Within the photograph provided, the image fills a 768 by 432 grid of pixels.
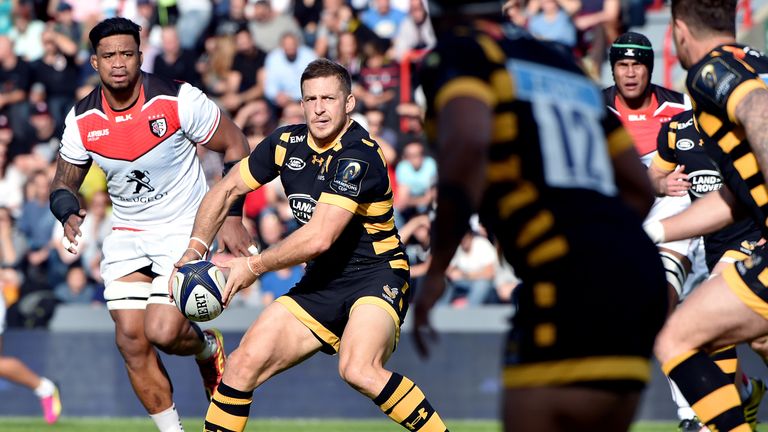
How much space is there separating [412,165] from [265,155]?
7.03m

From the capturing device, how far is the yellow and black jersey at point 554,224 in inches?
162

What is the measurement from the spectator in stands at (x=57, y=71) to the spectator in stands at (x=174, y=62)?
1.42m

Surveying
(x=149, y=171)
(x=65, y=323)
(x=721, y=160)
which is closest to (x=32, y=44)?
(x=65, y=323)

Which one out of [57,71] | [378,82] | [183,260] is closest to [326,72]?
[183,260]

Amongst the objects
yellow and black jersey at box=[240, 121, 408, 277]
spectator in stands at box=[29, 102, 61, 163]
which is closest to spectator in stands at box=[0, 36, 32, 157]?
spectator in stands at box=[29, 102, 61, 163]

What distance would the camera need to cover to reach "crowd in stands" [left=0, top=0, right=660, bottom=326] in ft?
46.4

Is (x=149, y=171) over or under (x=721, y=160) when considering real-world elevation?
under

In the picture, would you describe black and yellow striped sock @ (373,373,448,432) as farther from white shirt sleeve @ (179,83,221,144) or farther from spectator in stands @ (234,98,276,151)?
spectator in stands @ (234,98,276,151)

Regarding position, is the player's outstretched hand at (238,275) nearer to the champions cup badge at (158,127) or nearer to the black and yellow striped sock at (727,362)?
the champions cup badge at (158,127)

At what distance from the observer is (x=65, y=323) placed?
13617 mm

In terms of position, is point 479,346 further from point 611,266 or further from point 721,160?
point 611,266

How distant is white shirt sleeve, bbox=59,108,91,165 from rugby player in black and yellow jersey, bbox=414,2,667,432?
5.04 meters

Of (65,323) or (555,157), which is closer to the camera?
(555,157)

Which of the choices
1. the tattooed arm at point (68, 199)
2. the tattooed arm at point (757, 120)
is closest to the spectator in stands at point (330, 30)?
the tattooed arm at point (68, 199)
